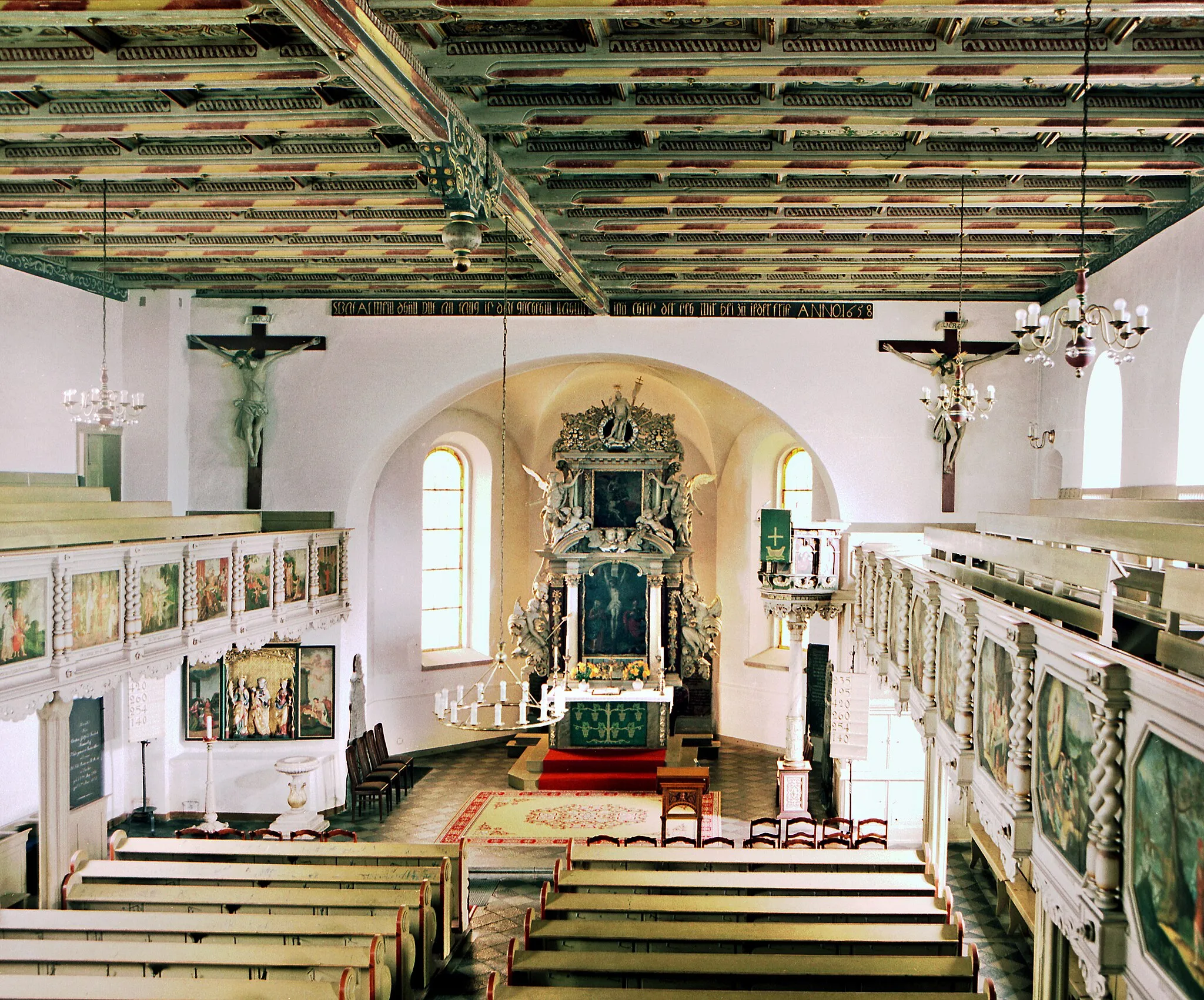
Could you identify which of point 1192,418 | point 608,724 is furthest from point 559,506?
point 1192,418

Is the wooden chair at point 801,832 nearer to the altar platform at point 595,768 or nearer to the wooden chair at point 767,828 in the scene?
the wooden chair at point 767,828

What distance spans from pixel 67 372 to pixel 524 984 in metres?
10.2

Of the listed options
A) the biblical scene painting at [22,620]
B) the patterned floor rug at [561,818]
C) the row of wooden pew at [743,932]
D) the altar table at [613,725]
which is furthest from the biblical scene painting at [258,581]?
the altar table at [613,725]

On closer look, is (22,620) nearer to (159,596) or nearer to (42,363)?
(159,596)

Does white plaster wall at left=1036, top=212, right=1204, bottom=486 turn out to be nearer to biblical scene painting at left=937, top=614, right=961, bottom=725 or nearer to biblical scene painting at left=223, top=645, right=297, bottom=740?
biblical scene painting at left=937, top=614, right=961, bottom=725

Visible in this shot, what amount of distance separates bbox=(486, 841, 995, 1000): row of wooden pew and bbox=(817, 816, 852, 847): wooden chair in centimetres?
98

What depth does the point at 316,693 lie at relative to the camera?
1539 centimetres

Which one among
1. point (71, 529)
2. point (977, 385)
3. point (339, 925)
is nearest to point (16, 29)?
point (71, 529)

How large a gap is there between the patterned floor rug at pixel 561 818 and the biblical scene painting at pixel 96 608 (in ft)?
18.2

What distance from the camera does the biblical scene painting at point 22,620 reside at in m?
8.59

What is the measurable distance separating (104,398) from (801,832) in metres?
9.71

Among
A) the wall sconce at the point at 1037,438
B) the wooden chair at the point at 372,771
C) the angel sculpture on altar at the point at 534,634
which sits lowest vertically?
the wooden chair at the point at 372,771

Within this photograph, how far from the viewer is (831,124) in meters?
7.80

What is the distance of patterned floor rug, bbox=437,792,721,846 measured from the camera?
14219mm
